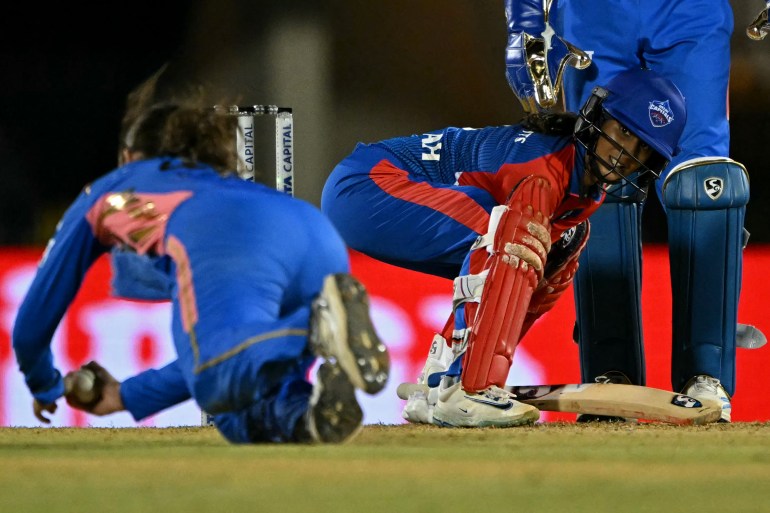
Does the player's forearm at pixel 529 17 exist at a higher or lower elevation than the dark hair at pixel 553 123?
higher

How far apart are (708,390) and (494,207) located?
0.83m

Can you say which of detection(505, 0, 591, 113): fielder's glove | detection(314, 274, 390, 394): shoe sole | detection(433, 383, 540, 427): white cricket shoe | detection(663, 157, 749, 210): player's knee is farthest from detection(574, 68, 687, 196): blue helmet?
detection(314, 274, 390, 394): shoe sole

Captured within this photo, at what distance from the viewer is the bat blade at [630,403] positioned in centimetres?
339

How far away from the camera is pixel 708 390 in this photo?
3.62 meters

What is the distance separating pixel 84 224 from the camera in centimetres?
242

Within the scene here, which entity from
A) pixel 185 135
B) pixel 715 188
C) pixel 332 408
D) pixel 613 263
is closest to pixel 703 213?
pixel 715 188

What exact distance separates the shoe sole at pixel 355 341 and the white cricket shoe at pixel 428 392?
1.27 meters

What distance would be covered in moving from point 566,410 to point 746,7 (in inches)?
87.3

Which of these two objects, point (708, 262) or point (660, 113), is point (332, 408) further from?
point (708, 262)

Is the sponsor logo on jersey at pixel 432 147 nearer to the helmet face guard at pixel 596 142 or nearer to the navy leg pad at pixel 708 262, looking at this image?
the helmet face guard at pixel 596 142

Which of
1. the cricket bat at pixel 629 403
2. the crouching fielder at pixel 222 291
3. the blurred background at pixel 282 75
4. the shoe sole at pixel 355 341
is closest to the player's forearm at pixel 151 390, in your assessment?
the crouching fielder at pixel 222 291

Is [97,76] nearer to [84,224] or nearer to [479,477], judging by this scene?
[84,224]

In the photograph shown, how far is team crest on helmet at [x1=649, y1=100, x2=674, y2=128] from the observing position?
131 inches

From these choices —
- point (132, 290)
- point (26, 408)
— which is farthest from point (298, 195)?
point (132, 290)
